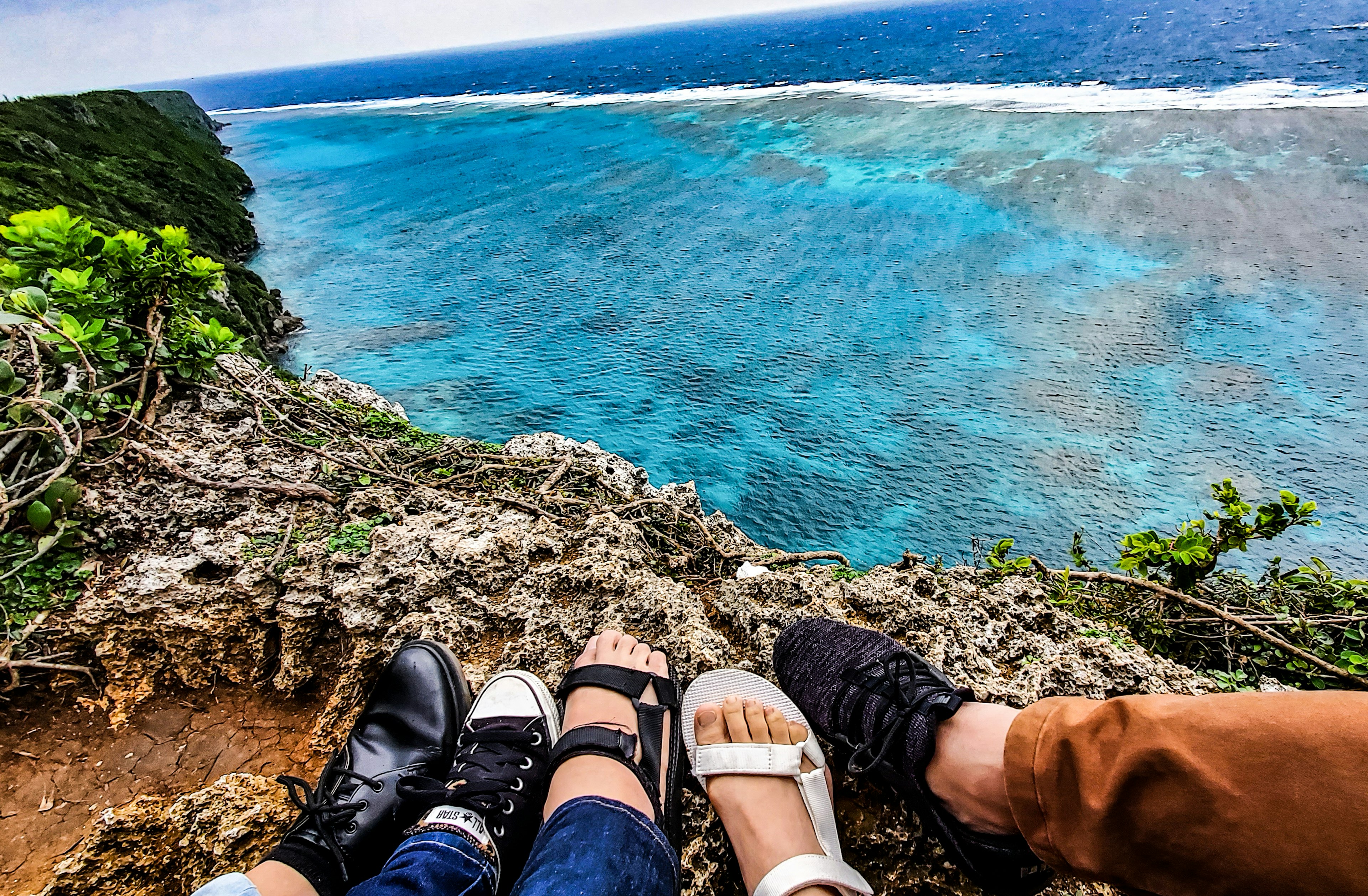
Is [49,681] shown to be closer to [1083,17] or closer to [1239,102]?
[1239,102]

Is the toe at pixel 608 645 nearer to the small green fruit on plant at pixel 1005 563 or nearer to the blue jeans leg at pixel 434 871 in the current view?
the blue jeans leg at pixel 434 871

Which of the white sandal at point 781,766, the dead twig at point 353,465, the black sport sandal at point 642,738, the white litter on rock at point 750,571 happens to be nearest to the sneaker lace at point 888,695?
the white sandal at point 781,766

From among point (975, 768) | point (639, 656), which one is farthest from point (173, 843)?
point (975, 768)

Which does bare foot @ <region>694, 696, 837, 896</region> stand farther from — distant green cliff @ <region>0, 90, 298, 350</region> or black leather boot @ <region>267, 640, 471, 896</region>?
distant green cliff @ <region>0, 90, 298, 350</region>

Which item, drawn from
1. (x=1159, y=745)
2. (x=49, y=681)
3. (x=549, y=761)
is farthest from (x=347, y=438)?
(x=1159, y=745)

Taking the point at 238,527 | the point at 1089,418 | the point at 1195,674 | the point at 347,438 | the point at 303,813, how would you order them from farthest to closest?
the point at 1089,418 < the point at 347,438 < the point at 238,527 < the point at 1195,674 < the point at 303,813
